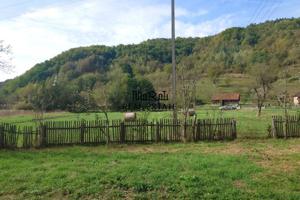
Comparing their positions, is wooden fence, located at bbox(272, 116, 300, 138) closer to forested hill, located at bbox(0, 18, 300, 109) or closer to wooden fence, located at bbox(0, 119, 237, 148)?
wooden fence, located at bbox(0, 119, 237, 148)

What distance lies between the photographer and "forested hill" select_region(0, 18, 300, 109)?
229 feet

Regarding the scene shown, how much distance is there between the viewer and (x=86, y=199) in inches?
316

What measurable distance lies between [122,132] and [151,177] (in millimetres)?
8739

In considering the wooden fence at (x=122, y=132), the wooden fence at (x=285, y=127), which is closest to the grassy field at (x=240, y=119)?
the wooden fence at (x=285, y=127)

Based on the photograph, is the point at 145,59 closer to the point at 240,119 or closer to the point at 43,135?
the point at 240,119

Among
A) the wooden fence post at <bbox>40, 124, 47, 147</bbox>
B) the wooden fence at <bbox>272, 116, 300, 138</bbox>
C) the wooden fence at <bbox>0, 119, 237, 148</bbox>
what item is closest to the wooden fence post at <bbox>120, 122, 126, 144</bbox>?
the wooden fence at <bbox>0, 119, 237, 148</bbox>

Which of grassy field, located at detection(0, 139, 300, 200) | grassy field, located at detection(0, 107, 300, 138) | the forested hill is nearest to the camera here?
grassy field, located at detection(0, 139, 300, 200)

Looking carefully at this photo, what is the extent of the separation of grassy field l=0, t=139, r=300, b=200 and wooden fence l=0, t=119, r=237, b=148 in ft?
12.8

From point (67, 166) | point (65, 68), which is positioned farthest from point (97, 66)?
point (67, 166)

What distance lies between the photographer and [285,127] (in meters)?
18.9

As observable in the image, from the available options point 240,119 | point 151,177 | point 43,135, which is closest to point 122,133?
point 43,135

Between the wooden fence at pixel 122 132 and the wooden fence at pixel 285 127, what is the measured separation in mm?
2008

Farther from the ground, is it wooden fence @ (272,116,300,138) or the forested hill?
the forested hill

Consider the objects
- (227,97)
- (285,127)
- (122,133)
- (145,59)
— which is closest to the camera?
(122,133)
